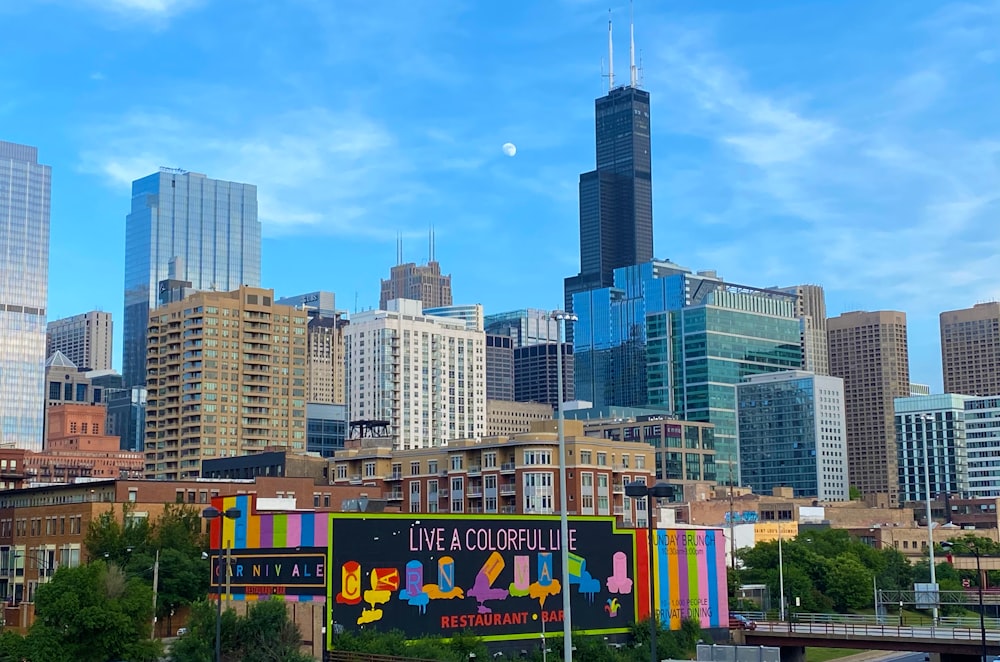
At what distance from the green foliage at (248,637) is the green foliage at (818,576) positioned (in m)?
87.8

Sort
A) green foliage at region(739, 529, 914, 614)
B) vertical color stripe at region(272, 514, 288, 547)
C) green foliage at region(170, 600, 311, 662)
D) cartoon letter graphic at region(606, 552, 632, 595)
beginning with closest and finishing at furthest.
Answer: green foliage at region(170, 600, 311, 662), vertical color stripe at region(272, 514, 288, 547), cartoon letter graphic at region(606, 552, 632, 595), green foliage at region(739, 529, 914, 614)

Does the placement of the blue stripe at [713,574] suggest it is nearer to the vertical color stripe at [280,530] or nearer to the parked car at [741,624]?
the parked car at [741,624]

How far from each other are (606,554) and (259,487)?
5163 cm

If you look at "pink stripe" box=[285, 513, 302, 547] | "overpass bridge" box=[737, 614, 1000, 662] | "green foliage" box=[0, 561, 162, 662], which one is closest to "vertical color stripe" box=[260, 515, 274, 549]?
"pink stripe" box=[285, 513, 302, 547]

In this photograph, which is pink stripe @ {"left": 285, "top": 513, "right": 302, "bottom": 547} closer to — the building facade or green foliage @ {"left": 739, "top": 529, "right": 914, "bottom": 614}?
the building facade

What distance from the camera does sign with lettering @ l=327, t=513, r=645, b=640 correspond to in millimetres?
94000

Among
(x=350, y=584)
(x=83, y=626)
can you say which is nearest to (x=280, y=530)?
(x=350, y=584)

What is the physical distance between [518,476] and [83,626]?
96.7 metres

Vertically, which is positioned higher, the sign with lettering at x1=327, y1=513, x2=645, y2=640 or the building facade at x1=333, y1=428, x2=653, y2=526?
the building facade at x1=333, y1=428, x2=653, y2=526

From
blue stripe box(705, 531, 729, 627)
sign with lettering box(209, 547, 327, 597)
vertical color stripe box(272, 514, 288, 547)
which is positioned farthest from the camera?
blue stripe box(705, 531, 729, 627)

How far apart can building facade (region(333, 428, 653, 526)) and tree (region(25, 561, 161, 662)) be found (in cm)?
8343

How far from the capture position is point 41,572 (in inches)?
5256

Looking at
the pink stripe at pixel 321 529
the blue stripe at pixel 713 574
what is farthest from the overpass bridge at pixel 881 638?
the pink stripe at pixel 321 529

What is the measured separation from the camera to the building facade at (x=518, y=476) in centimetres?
17700
